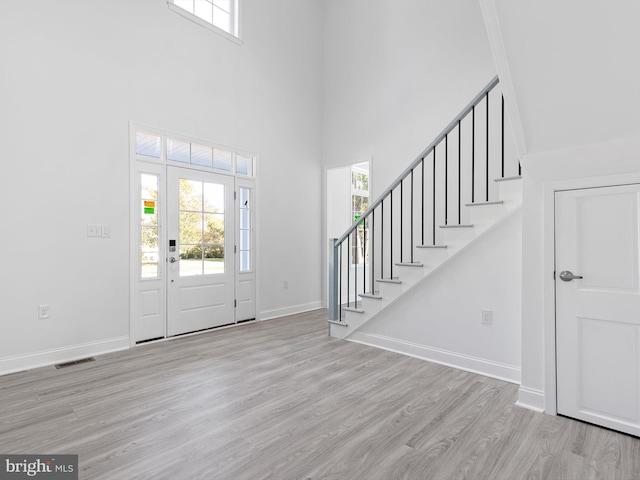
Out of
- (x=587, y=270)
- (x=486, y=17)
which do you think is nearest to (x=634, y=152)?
(x=587, y=270)

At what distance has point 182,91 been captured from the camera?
432cm

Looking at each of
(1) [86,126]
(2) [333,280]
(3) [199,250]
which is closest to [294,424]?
(2) [333,280]

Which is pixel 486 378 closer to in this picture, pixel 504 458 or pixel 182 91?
pixel 504 458

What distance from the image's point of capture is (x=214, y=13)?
4.79 meters

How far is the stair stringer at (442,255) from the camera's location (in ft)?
9.57

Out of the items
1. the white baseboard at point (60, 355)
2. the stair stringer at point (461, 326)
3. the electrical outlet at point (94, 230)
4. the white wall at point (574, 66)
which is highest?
the white wall at point (574, 66)

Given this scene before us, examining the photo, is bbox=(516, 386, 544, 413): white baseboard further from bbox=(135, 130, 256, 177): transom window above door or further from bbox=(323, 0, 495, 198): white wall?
bbox=(135, 130, 256, 177): transom window above door

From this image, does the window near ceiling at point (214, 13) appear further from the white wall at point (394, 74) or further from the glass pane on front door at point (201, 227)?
the glass pane on front door at point (201, 227)

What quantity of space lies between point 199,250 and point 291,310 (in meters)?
1.85

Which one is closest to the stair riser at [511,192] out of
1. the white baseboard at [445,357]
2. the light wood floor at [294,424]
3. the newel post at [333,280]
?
the white baseboard at [445,357]

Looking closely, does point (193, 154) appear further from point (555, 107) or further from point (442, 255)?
point (555, 107)

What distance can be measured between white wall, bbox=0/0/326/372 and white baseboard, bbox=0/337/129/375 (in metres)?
0.01

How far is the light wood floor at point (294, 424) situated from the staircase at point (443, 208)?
82 centimetres

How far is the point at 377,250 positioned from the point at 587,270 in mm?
3218
